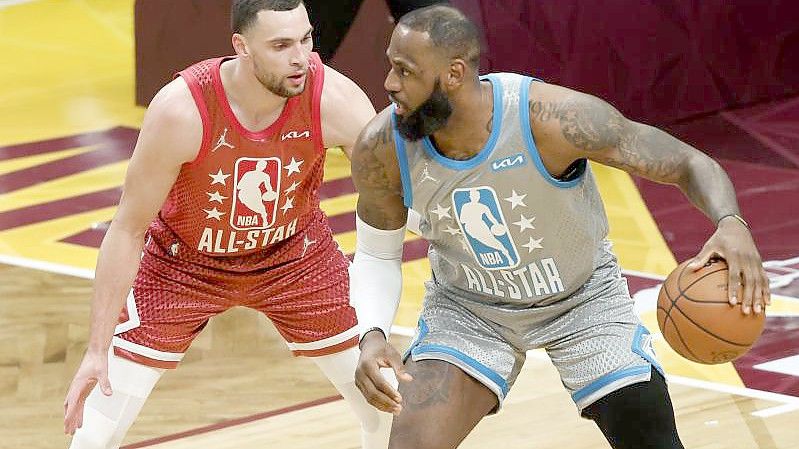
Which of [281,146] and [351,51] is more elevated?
[281,146]

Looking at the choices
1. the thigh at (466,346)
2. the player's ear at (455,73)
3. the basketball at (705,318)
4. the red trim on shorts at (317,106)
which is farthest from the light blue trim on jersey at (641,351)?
the red trim on shorts at (317,106)

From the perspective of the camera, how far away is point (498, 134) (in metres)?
4.38

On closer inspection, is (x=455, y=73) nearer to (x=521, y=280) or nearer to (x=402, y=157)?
(x=402, y=157)

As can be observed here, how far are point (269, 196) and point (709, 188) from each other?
1.44 meters

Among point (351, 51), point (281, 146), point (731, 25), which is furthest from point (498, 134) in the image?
point (731, 25)

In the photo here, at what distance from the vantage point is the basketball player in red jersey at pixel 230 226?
4.79 meters

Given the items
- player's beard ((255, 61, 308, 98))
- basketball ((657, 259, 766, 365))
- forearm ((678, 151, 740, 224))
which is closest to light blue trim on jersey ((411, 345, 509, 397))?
basketball ((657, 259, 766, 365))

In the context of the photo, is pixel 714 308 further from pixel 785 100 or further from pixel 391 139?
pixel 785 100

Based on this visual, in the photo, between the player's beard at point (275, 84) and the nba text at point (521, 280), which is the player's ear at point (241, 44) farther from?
the nba text at point (521, 280)

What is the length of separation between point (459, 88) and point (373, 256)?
573 millimetres

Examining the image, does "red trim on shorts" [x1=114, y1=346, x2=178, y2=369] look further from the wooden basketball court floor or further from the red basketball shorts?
the wooden basketball court floor

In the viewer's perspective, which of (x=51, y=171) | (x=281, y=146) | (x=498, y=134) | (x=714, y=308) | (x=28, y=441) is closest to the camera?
(x=714, y=308)

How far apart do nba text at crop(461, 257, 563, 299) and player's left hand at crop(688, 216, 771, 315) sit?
0.57 m

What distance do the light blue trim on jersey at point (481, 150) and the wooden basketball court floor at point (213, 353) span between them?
1870 millimetres
